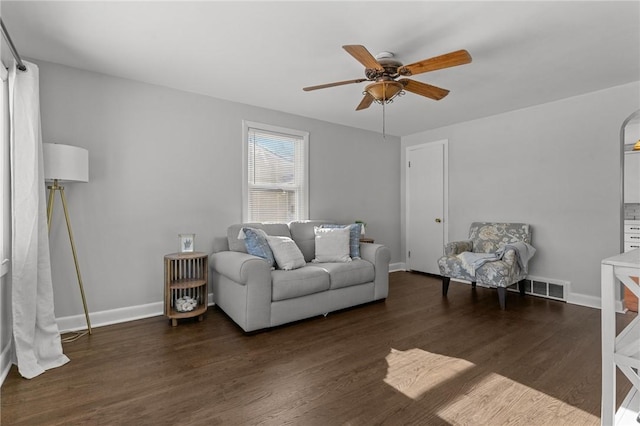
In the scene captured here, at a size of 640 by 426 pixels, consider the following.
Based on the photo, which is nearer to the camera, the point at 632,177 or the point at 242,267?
the point at 242,267

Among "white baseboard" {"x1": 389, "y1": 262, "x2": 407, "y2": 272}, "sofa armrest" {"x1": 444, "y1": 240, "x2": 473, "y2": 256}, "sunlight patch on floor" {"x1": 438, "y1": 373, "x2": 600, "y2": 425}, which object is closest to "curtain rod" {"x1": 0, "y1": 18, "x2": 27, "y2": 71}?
"sunlight patch on floor" {"x1": 438, "y1": 373, "x2": 600, "y2": 425}

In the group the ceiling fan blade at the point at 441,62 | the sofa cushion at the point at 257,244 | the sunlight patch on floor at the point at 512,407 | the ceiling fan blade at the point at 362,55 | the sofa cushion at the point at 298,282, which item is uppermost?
the ceiling fan blade at the point at 362,55

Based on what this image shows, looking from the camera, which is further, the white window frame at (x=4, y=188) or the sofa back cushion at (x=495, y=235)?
the sofa back cushion at (x=495, y=235)

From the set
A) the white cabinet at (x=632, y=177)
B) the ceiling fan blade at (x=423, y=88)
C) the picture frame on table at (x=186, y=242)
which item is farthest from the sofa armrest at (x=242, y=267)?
the white cabinet at (x=632, y=177)

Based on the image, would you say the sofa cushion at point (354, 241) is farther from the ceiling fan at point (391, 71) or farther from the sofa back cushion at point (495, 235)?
the sofa back cushion at point (495, 235)

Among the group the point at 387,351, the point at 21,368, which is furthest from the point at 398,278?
the point at 21,368

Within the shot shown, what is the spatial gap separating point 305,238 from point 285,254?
2.27ft

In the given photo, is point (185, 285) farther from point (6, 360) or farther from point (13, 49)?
point (13, 49)

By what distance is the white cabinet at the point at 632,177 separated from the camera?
3248 mm

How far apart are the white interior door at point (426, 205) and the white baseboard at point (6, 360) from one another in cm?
493

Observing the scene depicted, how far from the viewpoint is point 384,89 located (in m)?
2.56

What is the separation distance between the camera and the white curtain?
2133 millimetres

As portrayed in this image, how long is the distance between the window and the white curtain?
76.2 inches

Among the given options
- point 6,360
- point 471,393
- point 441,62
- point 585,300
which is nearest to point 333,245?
point 471,393
